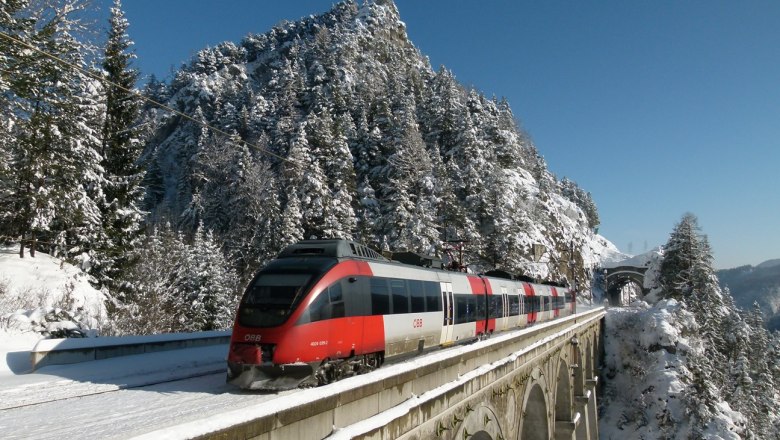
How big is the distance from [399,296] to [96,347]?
7703mm

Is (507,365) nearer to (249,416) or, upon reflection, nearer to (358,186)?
(249,416)

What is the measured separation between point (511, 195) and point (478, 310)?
46.6 m

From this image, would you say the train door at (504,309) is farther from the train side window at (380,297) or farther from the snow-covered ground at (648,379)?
the snow-covered ground at (648,379)

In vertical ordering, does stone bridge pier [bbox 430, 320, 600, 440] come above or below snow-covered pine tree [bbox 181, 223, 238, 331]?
below

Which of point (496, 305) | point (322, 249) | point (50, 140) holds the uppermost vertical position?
point (50, 140)

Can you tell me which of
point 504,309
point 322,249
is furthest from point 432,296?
point 504,309

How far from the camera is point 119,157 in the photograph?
2428 cm

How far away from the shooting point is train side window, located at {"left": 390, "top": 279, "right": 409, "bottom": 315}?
11.6 metres

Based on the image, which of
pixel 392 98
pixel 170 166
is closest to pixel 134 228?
pixel 392 98

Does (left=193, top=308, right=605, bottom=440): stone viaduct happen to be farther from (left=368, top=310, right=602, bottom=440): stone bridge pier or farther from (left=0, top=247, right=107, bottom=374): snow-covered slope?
(left=0, top=247, right=107, bottom=374): snow-covered slope

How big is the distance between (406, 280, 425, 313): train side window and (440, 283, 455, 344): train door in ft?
5.65

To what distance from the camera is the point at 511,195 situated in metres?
62.7

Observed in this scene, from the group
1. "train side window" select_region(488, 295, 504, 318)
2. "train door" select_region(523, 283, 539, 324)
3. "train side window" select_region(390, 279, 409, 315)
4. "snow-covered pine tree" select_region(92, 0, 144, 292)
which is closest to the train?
"train side window" select_region(390, 279, 409, 315)

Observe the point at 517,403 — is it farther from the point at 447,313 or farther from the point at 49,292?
the point at 49,292
